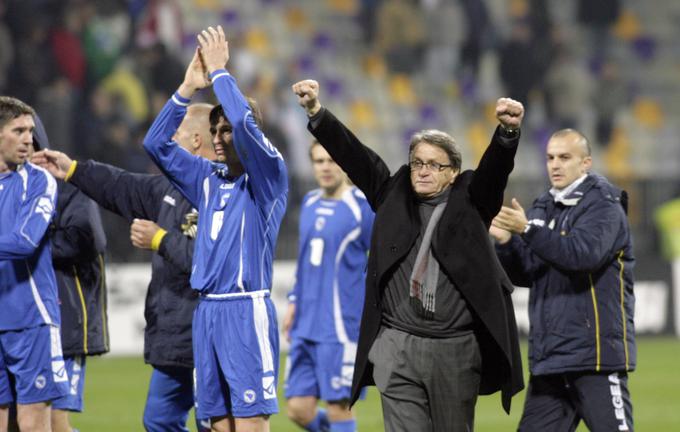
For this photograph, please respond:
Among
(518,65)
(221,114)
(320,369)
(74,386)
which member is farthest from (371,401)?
(518,65)

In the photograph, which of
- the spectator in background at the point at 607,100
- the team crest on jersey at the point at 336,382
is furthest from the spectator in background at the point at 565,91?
the team crest on jersey at the point at 336,382

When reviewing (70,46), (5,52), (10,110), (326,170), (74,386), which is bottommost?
(74,386)

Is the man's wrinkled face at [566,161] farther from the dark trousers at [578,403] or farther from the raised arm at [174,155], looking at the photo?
the raised arm at [174,155]

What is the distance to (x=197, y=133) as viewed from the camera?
7.56 m

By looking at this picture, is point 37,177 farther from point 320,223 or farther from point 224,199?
point 320,223

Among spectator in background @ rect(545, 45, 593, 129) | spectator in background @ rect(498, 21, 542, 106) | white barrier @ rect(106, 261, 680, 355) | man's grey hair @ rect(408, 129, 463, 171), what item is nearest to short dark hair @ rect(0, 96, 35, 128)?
man's grey hair @ rect(408, 129, 463, 171)

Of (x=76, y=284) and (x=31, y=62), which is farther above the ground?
(x=31, y=62)

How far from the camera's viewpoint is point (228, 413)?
21.0ft

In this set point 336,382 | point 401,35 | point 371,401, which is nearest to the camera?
point 336,382

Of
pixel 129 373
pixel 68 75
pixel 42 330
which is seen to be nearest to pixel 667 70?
pixel 68 75

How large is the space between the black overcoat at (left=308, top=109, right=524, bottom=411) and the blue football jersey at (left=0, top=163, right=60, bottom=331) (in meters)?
1.83

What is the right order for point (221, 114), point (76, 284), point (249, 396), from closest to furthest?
point (249, 396), point (221, 114), point (76, 284)

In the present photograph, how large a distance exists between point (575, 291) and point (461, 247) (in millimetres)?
1441

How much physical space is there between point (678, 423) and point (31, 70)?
33.3 ft
